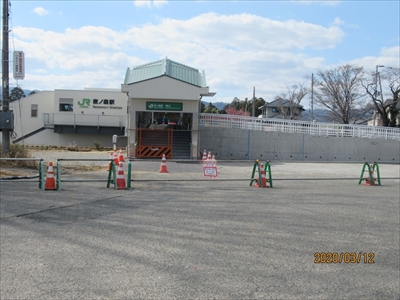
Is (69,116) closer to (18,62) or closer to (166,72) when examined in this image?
(166,72)

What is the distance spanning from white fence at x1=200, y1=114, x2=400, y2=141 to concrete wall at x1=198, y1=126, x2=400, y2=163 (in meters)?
0.52

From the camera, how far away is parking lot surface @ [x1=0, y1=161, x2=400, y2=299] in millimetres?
5039

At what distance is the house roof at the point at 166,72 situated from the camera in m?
29.0

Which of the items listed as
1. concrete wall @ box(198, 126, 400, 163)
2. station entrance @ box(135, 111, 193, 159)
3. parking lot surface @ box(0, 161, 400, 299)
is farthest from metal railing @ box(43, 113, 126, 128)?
parking lot surface @ box(0, 161, 400, 299)

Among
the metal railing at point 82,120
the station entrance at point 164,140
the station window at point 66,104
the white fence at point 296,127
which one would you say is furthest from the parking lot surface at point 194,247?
the station window at point 66,104

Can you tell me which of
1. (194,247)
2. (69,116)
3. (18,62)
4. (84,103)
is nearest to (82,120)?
(69,116)

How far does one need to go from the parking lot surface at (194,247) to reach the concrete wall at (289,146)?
68.5ft

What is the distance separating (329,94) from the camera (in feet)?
172

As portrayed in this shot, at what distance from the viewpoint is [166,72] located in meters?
28.6

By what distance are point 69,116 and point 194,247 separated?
41.1 m

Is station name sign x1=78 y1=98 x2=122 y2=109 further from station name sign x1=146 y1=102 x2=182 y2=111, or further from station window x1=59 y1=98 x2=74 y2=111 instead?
station name sign x1=146 y1=102 x2=182 y2=111

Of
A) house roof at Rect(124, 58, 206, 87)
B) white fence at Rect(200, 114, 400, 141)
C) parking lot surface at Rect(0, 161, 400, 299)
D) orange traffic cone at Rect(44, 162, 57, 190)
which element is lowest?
parking lot surface at Rect(0, 161, 400, 299)

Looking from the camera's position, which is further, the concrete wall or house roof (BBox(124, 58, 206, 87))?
the concrete wall

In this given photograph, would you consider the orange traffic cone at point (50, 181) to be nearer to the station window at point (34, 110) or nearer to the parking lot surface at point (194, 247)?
the parking lot surface at point (194, 247)
